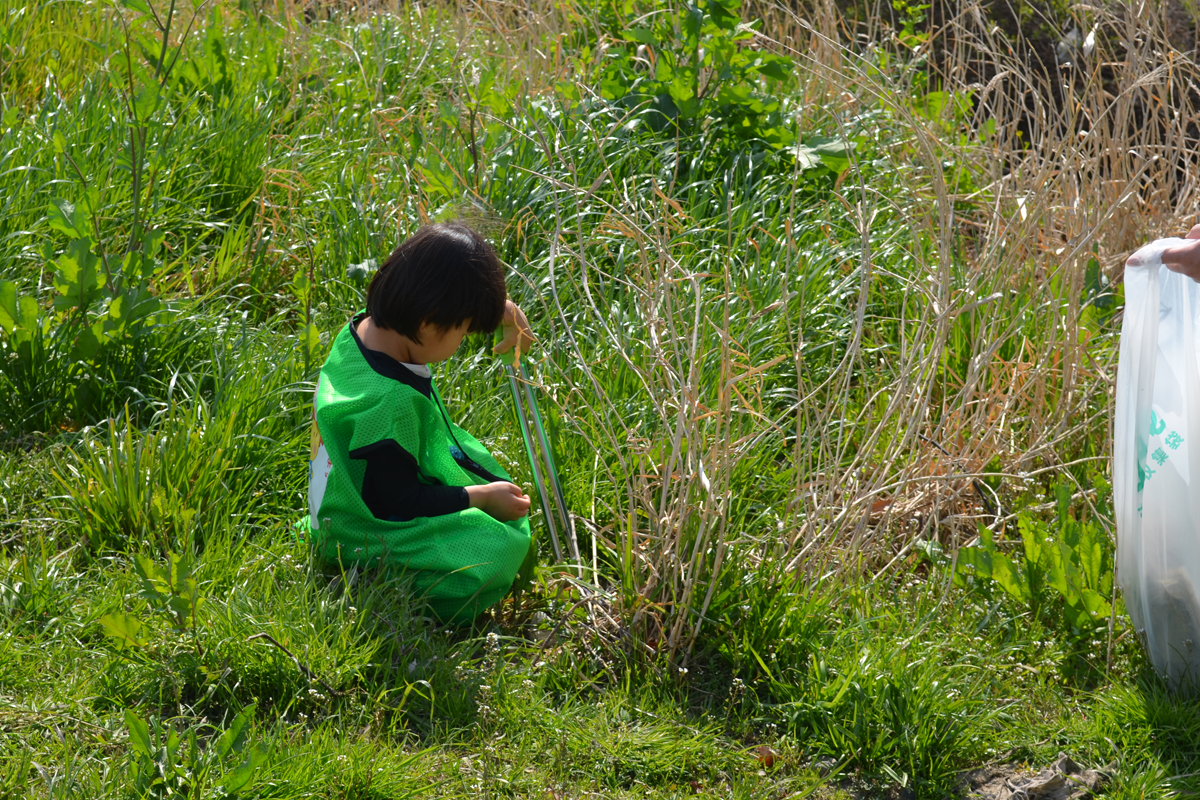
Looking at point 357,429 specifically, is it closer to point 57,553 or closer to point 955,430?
point 57,553

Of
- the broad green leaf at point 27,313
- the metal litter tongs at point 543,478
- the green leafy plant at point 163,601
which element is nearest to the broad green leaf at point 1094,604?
the metal litter tongs at point 543,478

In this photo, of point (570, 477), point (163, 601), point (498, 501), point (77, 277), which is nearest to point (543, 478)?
point (570, 477)

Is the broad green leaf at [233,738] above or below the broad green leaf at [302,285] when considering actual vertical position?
below

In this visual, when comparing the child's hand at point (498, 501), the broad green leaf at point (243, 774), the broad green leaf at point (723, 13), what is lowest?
the broad green leaf at point (243, 774)

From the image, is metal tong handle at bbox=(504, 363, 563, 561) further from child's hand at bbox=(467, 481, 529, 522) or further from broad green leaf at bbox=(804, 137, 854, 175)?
broad green leaf at bbox=(804, 137, 854, 175)

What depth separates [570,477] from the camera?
2.70m

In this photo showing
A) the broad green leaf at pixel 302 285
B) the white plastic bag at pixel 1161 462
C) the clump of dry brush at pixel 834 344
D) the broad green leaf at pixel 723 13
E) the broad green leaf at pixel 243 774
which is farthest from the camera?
the broad green leaf at pixel 723 13

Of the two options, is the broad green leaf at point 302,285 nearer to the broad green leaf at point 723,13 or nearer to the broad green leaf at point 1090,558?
the broad green leaf at point 723,13

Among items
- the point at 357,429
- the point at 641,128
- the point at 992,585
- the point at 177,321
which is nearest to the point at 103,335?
the point at 177,321

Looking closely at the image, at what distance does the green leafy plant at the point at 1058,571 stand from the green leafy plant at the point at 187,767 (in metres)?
1.65

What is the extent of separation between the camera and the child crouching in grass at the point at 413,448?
7.04 ft

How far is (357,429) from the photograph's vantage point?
2.13 metres

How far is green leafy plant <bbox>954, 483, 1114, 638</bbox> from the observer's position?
93.0 inches

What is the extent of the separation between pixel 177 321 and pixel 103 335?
26 cm
